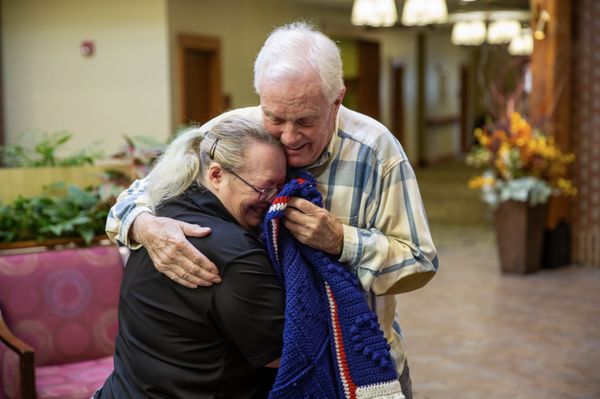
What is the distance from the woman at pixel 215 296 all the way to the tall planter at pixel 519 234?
5.53m

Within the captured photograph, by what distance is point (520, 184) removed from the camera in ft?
22.7

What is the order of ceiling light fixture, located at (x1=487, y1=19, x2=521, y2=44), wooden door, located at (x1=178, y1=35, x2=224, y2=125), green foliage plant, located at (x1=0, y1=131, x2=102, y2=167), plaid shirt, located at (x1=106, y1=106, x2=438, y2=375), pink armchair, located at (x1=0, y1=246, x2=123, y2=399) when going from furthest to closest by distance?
ceiling light fixture, located at (x1=487, y1=19, x2=521, y2=44)
wooden door, located at (x1=178, y1=35, x2=224, y2=125)
green foliage plant, located at (x1=0, y1=131, x2=102, y2=167)
pink armchair, located at (x1=0, y1=246, x2=123, y2=399)
plaid shirt, located at (x1=106, y1=106, x2=438, y2=375)

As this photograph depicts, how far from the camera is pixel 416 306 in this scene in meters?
6.17

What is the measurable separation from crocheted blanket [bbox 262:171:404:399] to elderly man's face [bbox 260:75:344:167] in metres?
0.09

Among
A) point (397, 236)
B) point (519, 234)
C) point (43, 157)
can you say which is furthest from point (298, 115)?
point (519, 234)

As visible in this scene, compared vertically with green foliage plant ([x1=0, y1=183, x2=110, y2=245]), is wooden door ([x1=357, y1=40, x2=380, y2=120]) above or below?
above

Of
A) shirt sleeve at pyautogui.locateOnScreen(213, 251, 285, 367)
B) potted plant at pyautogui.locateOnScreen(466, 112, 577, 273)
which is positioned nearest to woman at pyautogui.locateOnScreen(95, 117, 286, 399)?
shirt sleeve at pyautogui.locateOnScreen(213, 251, 285, 367)

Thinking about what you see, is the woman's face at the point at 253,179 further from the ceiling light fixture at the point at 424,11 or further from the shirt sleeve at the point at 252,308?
the ceiling light fixture at the point at 424,11

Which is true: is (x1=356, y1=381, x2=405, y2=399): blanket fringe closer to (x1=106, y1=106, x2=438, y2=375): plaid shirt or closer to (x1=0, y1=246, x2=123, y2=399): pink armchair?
(x1=106, y1=106, x2=438, y2=375): plaid shirt

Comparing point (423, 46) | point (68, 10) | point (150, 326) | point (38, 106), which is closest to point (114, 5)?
point (68, 10)

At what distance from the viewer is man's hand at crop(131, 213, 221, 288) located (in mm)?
1632

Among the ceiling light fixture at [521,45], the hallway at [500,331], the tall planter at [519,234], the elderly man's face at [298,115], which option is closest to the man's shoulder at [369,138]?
the elderly man's face at [298,115]

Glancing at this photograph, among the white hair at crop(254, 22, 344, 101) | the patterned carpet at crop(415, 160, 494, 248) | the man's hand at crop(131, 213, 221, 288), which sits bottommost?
the patterned carpet at crop(415, 160, 494, 248)

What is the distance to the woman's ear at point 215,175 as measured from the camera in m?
1.73
